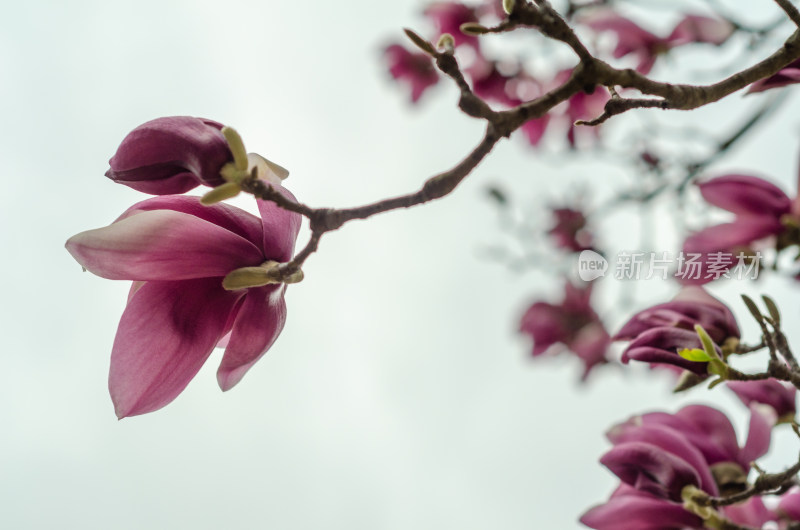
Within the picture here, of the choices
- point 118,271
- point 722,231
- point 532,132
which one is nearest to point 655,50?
point 532,132

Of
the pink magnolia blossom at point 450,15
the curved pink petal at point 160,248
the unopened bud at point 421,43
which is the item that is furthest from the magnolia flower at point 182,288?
the pink magnolia blossom at point 450,15

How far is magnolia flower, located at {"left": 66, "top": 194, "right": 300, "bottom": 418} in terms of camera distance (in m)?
0.45

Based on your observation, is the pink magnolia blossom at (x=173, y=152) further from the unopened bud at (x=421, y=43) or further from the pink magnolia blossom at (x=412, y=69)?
the pink magnolia blossom at (x=412, y=69)

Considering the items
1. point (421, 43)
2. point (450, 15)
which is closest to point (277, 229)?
point (421, 43)

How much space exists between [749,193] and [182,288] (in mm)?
662

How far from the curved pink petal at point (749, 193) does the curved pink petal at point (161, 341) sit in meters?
0.60

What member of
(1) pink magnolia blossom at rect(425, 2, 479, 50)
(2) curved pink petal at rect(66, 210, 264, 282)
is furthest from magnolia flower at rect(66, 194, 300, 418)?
(1) pink magnolia blossom at rect(425, 2, 479, 50)

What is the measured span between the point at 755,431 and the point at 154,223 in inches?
26.2

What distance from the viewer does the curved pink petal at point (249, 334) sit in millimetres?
507

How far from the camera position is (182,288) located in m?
0.50

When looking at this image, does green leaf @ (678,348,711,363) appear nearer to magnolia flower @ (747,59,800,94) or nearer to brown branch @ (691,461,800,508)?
brown branch @ (691,461,800,508)

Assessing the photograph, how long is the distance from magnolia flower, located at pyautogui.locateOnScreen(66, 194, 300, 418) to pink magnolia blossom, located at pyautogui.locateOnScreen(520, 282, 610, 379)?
134 centimetres

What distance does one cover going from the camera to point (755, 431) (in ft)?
2.32

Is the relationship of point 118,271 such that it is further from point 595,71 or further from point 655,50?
point 655,50
